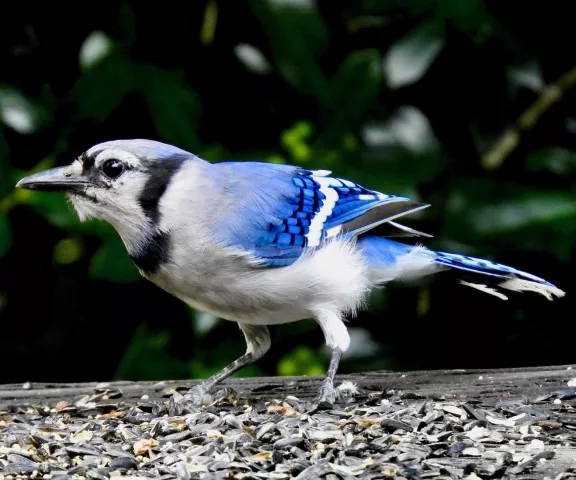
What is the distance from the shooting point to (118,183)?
127 inches

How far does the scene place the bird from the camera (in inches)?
125

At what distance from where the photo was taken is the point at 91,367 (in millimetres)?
4391

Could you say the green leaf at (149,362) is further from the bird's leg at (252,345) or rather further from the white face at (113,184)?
the white face at (113,184)

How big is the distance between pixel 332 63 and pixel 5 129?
124 cm

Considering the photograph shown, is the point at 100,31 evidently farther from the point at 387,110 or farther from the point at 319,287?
the point at 319,287

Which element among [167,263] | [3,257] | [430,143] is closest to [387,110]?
[430,143]

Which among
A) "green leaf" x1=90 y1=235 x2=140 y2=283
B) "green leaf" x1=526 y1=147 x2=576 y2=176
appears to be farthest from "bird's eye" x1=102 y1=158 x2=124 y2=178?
"green leaf" x1=526 y1=147 x2=576 y2=176

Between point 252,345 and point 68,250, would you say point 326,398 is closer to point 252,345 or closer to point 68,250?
point 252,345

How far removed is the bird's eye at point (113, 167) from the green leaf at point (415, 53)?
1160mm

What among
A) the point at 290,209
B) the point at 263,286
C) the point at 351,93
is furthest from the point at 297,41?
the point at 263,286

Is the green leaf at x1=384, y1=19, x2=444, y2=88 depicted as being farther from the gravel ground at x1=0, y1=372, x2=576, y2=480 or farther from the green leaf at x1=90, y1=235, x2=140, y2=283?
the gravel ground at x1=0, y1=372, x2=576, y2=480

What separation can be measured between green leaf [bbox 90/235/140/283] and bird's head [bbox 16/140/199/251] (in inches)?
19.7

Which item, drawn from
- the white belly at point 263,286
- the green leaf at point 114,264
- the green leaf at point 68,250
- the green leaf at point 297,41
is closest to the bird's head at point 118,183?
the white belly at point 263,286

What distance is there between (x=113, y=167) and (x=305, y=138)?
0.85 metres
